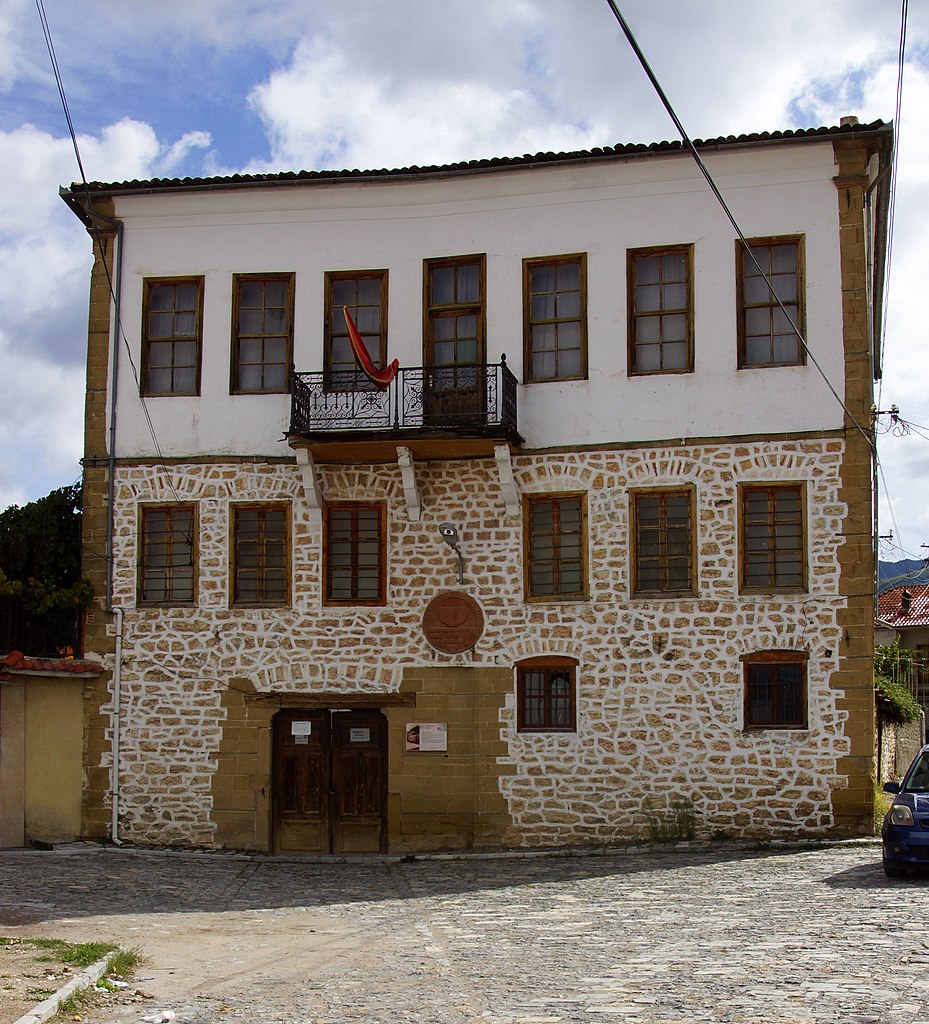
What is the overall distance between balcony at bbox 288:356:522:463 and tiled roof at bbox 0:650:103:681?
440cm

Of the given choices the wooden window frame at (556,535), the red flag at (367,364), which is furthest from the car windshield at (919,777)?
the red flag at (367,364)

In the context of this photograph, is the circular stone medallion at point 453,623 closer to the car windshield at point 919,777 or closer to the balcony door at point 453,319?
the balcony door at point 453,319

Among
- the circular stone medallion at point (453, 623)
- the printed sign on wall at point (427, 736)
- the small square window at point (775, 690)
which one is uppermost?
the circular stone medallion at point (453, 623)


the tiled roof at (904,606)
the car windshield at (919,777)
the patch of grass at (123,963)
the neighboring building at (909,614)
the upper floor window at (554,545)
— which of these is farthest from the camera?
the tiled roof at (904,606)

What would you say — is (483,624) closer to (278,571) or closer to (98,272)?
(278,571)

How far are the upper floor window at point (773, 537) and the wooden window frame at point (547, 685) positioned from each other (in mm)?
2624

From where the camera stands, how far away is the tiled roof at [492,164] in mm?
17672

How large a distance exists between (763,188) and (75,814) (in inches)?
510

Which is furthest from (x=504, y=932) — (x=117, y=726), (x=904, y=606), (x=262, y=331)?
(x=904, y=606)

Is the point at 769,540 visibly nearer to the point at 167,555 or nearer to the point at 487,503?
the point at 487,503

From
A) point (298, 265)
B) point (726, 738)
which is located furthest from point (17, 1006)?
point (298, 265)

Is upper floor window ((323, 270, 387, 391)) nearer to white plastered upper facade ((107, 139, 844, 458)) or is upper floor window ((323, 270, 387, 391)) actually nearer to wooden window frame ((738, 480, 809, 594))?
white plastered upper facade ((107, 139, 844, 458))

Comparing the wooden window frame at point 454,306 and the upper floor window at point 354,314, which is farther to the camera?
the upper floor window at point 354,314

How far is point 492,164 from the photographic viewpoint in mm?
18734
